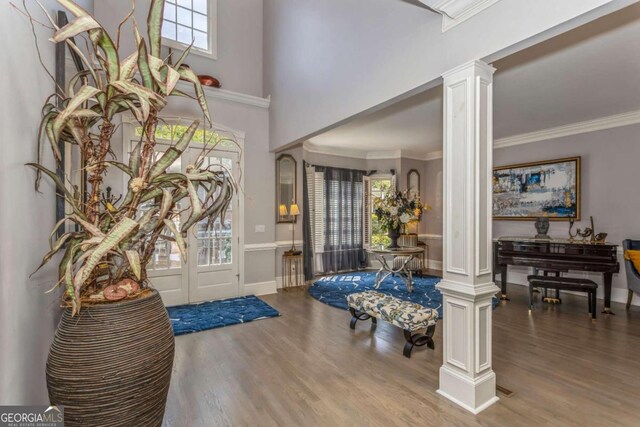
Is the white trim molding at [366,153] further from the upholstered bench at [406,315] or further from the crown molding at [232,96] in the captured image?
the upholstered bench at [406,315]

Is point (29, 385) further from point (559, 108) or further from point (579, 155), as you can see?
point (579, 155)

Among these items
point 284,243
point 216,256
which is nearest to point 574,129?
point 284,243

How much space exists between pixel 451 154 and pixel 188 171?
1.88m

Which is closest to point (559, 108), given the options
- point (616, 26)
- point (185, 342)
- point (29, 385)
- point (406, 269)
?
point (616, 26)

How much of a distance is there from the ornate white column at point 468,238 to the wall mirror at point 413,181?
5531 mm

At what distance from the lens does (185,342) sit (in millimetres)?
3414

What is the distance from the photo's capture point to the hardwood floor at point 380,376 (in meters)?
2.17

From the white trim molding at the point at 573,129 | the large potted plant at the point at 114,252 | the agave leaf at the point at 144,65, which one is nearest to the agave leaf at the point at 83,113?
the large potted plant at the point at 114,252

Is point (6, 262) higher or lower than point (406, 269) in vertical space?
higher

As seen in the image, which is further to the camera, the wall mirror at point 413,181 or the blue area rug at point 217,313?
the wall mirror at point 413,181

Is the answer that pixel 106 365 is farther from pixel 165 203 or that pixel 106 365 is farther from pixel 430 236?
pixel 430 236

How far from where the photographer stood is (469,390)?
2229 millimetres

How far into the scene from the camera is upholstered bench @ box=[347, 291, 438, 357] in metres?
3.02

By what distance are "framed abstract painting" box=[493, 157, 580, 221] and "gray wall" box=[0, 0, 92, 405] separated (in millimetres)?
6874
